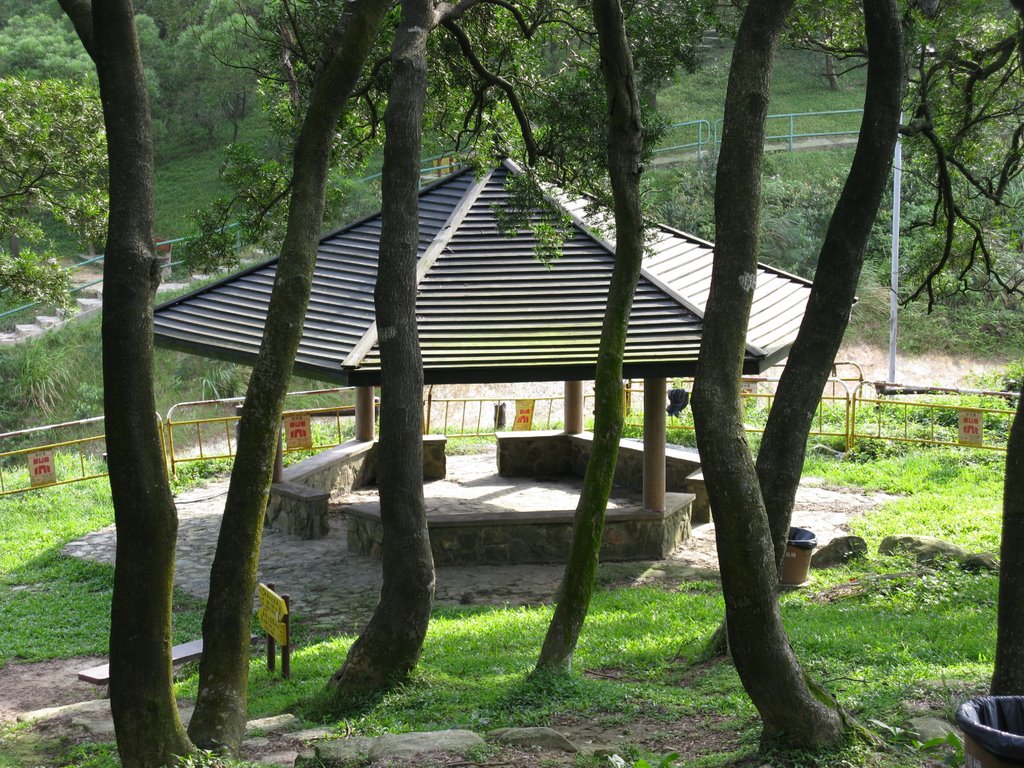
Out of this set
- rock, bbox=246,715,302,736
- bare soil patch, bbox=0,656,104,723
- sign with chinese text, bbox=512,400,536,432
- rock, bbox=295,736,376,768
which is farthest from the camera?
sign with chinese text, bbox=512,400,536,432

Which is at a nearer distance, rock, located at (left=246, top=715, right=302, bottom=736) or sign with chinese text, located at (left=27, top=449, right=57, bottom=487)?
rock, located at (left=246, top=715, right=302, bottom=736)

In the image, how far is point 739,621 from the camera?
19.0ft

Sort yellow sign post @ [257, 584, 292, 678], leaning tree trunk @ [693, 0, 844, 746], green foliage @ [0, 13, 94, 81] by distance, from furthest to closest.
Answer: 1. green foliage @ [0, 13, 94, 81]
2. yellow sign post @ [257, 584, 292, 678]
3. leaning tree trunk @ [693, 0, 844, 746]

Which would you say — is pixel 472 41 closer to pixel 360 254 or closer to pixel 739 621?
pixel 360 254

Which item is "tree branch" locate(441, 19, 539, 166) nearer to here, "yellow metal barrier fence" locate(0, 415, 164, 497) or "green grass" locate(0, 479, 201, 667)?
"green grass" locate(0, 479, 201, 667)

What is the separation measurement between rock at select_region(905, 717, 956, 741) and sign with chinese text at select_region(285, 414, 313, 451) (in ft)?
43.6

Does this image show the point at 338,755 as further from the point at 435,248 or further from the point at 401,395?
the point at 435,248

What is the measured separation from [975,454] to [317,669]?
12.3m

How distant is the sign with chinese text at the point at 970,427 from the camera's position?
57.4 ft

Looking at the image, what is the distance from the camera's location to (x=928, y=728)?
6004 mm

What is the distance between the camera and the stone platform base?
1313 cm

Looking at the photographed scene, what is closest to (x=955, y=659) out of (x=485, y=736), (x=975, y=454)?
(x=485, y=736)

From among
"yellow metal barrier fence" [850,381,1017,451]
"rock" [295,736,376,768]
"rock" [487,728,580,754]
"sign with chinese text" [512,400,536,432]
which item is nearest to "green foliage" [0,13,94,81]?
"sign with chinese text" [512,400,536,432]

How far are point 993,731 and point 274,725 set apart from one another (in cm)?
500
